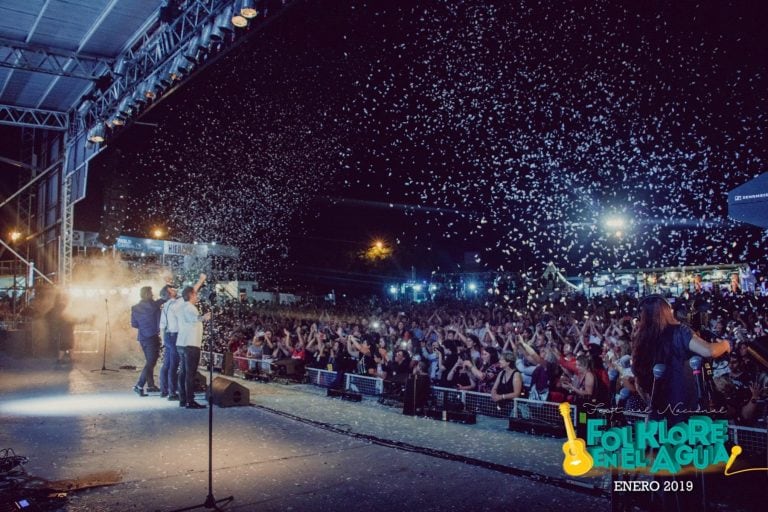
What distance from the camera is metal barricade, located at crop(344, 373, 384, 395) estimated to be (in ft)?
27.1

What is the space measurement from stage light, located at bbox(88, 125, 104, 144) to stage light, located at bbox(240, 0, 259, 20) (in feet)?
20.9

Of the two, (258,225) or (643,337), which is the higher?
(258,225)

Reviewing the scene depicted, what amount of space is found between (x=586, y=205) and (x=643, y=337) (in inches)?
994

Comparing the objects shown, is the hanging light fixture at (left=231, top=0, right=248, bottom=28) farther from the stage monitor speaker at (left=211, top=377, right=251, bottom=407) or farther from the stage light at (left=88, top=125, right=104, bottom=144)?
the stage light at (left=88, top=125, right=104, bottom=144)

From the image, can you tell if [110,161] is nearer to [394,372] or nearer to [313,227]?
[394,372]

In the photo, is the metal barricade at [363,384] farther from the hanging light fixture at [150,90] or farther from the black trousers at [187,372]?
the hanging light fixture at [150,90]

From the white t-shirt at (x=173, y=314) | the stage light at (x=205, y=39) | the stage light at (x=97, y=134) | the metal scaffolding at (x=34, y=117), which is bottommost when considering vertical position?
the white t-shirt at (x=173, y=314)

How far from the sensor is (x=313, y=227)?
113ft

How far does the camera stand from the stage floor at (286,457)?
144 inches

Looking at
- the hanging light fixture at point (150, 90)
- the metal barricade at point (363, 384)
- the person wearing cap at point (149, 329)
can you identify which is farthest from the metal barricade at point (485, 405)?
the hanging light fixture at point (150, 90)

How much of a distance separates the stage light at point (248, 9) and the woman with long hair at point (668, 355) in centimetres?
626

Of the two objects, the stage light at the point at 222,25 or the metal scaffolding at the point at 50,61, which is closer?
the stage light at the point at 222,25

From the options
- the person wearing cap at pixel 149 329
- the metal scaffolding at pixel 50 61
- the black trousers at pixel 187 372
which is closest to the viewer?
the black trousers at pixel 187 372

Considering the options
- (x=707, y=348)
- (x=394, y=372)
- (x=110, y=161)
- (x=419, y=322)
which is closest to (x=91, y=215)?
(x=110, y=161)
